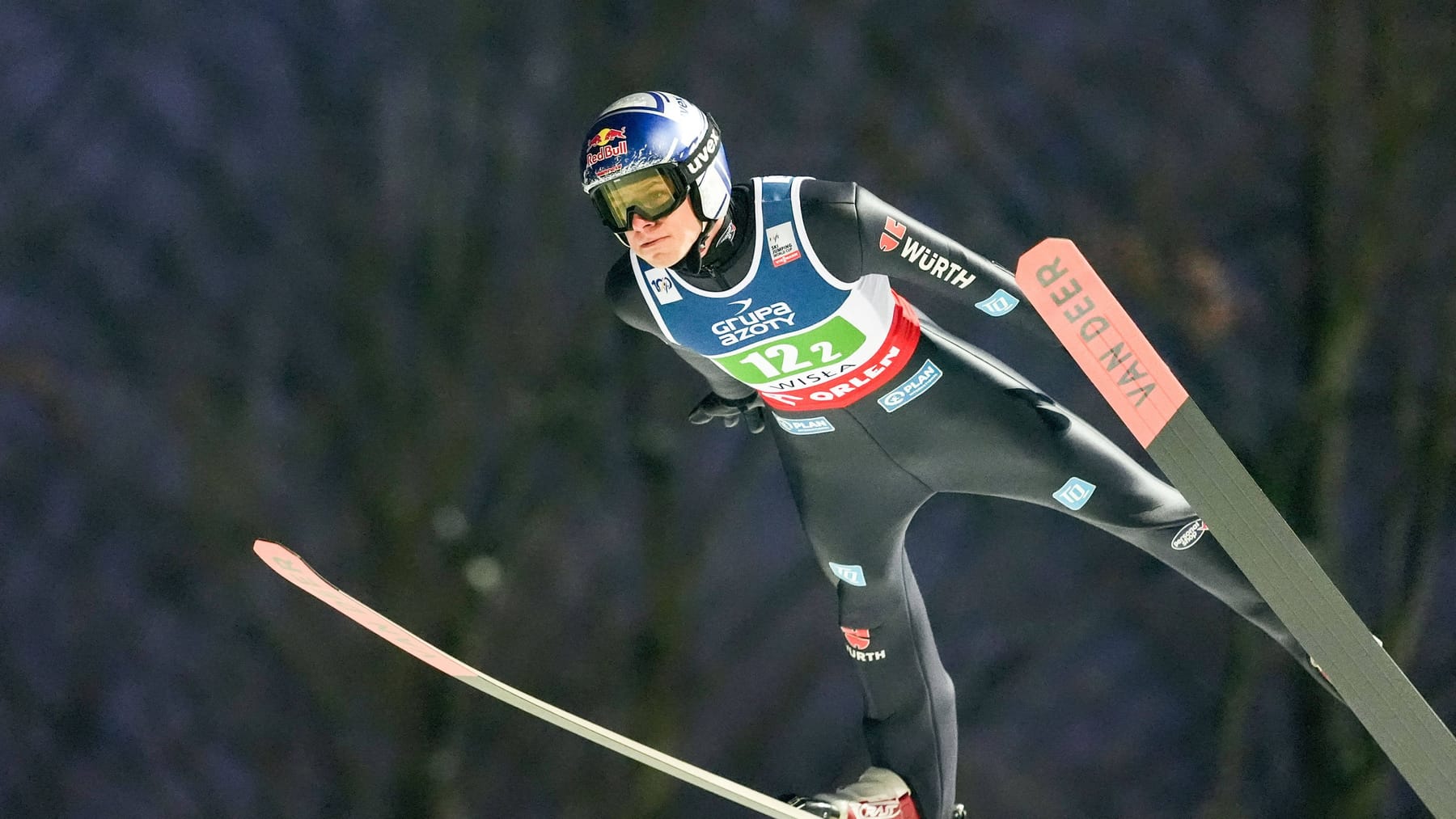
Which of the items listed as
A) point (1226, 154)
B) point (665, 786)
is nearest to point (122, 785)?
point (665, 786)

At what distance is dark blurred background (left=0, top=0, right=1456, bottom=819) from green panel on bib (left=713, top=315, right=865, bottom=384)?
1.75 m

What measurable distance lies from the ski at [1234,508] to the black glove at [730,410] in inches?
30.3

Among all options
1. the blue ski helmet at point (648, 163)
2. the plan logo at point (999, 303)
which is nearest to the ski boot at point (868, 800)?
the plan logo at point (999, 303)

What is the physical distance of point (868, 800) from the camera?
2.46m

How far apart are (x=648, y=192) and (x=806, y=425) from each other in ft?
1.71

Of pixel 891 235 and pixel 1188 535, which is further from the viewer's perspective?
pixel 1188 535

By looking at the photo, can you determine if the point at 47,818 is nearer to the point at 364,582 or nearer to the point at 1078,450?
the point at 364,582

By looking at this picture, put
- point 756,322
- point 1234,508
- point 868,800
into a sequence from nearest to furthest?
point 1234,508, point 756,322, point 868,800

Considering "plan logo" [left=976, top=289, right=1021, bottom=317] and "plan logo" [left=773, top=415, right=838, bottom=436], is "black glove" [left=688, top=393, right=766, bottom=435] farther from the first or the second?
"plan logo" [left=976, top=289, right=1021, bottom=317]

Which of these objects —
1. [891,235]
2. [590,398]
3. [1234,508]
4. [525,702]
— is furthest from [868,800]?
[590,398]

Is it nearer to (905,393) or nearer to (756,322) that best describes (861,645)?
(905,393)

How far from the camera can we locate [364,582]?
392cm

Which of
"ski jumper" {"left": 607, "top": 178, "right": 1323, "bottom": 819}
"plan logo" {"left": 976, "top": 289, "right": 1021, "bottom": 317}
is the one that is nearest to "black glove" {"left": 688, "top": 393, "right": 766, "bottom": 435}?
"ski jumper" {"left": 607, "top": 178, "right": 1323, "bottom": 819}

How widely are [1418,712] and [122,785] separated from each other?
3172mm
